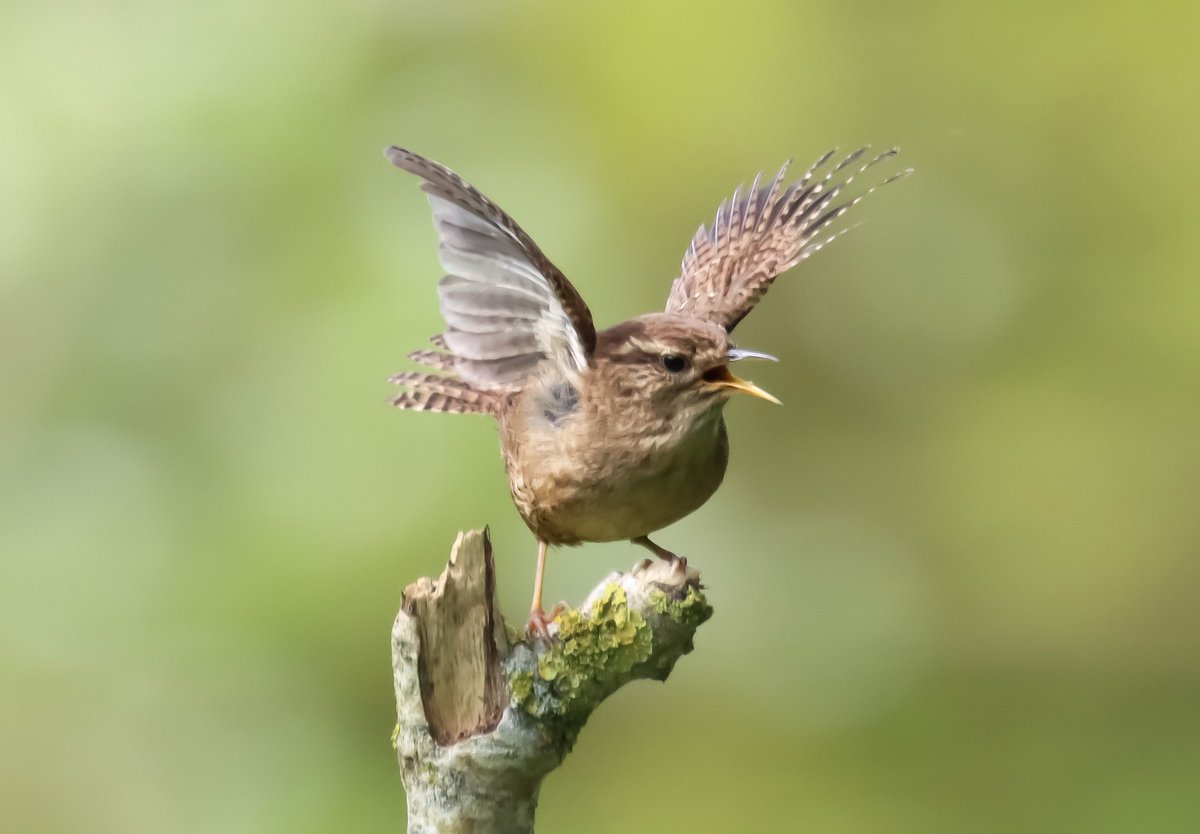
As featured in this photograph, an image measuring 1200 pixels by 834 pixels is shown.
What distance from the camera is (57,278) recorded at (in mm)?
6051

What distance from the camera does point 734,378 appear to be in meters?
3.14

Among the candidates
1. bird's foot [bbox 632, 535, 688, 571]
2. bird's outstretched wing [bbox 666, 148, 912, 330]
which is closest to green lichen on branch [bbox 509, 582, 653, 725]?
bird's foot [bbox 632, 535, 688, 571]

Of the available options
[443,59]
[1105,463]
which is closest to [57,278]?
[443,59]

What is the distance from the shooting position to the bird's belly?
3.03 m

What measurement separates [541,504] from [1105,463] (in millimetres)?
4161

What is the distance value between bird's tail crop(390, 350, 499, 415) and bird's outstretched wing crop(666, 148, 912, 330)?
2.30 feet

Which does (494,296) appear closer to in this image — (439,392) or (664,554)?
(439,392)

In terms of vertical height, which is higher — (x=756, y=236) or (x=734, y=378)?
(x=756, y=236)

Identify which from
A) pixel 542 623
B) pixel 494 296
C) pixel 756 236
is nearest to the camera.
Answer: pixel 542 623

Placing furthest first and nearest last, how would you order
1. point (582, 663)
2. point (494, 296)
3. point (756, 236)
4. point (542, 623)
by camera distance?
point (756, 236), point (494, 296), point (542, 623), point (582, 663)

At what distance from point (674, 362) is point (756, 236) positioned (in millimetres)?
1140

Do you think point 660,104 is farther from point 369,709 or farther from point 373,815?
point 373,815

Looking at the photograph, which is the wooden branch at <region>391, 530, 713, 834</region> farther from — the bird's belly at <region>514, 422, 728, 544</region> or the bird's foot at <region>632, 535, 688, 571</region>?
the bird's belly at <region>514, 422, 728, 544</region>

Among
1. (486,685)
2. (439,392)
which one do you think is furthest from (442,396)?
(486,685)
